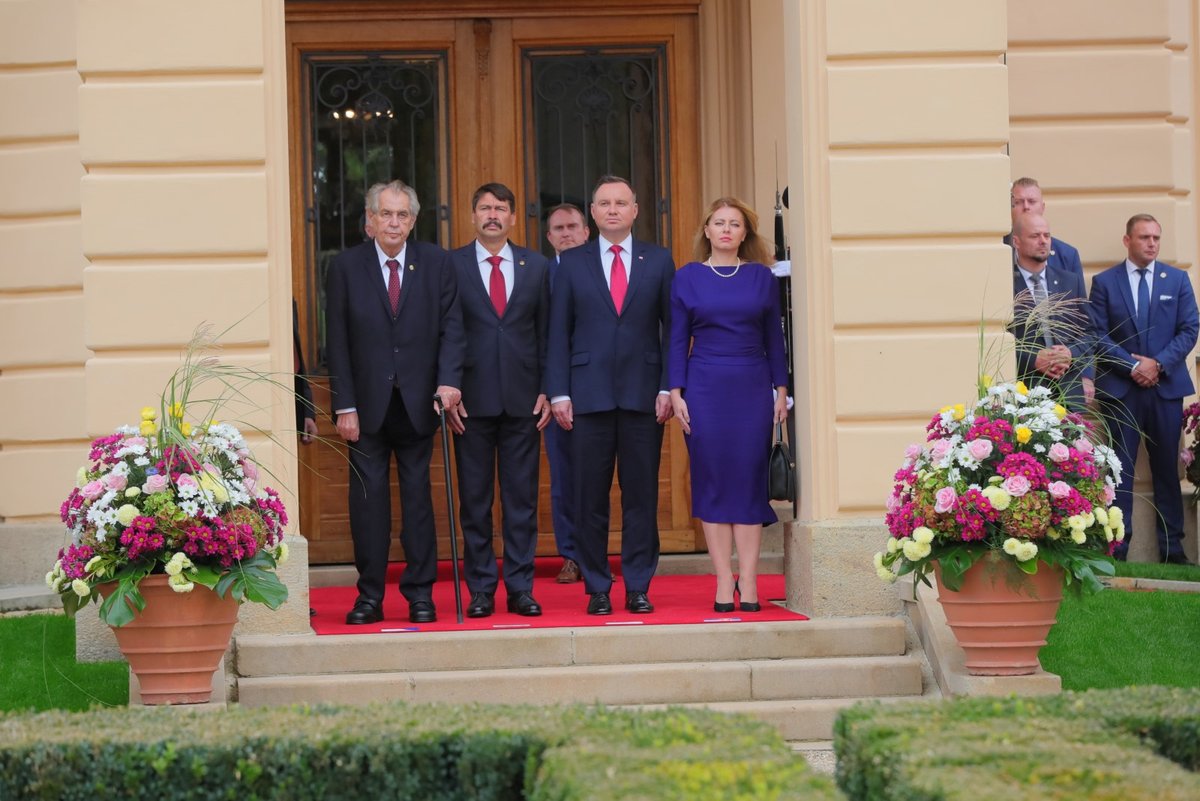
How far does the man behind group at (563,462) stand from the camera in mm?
9969

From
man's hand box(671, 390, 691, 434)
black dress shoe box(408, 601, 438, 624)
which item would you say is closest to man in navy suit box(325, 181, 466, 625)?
black dress shoe box(408, 601, 438, 624)

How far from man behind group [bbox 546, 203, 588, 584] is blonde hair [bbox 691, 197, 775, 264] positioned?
1214mm

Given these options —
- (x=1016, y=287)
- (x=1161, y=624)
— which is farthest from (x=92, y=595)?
(x=1016, y=287)

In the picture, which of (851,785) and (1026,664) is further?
(1026,664)

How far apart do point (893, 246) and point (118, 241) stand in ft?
12.2

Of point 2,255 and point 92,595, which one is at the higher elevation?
point 2,255

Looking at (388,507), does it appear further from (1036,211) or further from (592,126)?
(1036,211)

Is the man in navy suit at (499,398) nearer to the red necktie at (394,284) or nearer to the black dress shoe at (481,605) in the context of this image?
the black dress shoe at (481,605)

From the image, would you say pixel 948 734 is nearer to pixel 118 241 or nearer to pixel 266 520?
pixel 266 520

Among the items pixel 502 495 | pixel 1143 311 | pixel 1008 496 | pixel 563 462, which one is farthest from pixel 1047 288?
pixel 502 495

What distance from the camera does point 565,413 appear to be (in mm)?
8672

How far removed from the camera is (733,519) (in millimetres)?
8500

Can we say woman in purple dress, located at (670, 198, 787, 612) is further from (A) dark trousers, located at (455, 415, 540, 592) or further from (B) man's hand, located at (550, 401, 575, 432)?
(A) dark trousers, located at (455, 415, 540, 592)

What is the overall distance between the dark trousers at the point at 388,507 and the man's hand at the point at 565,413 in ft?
2.17
